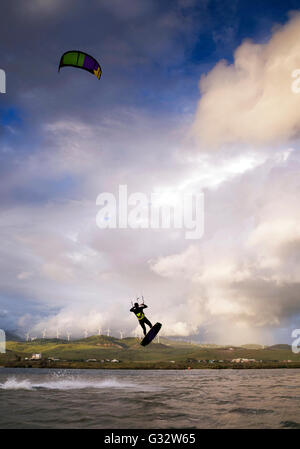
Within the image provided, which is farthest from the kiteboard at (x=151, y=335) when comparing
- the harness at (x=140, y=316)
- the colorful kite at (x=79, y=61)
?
the colorful kite at (x=79, y=61)

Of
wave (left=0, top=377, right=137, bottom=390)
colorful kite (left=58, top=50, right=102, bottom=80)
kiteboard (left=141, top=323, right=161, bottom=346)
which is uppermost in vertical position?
colorful kite (left=58, top=50, right=102, bottom=80)

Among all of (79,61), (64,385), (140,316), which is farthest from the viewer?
(64,385)

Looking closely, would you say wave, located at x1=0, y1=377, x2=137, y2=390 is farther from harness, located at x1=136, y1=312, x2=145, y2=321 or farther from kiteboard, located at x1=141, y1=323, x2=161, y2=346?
harness, located at x1=136, y1=312, x2=145, y2=321

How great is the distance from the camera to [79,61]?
2562 centimetres

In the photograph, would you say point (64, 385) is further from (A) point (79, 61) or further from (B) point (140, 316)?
(A) point (79, 61)

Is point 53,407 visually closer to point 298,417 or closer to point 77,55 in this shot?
point 298,417

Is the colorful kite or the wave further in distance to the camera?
the wave

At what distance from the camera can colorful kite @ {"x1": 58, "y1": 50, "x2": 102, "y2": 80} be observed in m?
25.1

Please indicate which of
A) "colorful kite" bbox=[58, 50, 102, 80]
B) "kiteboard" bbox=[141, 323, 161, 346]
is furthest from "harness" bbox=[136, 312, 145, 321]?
"colorful kite" bbox=[58, 50, 102, 80]

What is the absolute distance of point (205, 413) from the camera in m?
18.5

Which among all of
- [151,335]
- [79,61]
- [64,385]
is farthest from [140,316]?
[64,385]
